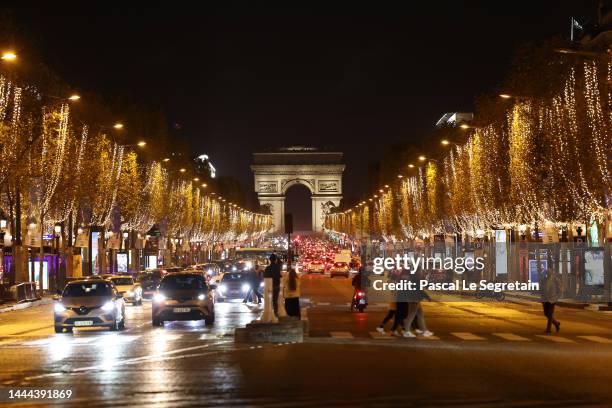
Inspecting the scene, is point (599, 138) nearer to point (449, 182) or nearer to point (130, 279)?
point (130, 279)

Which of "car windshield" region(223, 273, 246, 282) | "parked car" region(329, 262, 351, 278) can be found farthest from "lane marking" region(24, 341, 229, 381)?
"parked car" region(329, 262, 351, 278)

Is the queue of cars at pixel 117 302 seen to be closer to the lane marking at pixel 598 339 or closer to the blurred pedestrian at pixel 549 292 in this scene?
the blurred pedestrian at pixel 549 292

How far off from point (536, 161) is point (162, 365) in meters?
38.2

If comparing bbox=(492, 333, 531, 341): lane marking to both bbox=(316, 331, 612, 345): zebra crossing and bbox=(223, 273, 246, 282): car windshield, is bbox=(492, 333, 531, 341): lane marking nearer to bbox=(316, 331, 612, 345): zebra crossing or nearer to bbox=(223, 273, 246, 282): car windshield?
bbox=(316, 331, 612, 345): zebra crossing

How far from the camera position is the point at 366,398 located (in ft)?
56.5

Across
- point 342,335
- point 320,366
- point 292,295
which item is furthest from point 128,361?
point 292,295

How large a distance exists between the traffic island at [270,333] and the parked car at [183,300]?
24.3 feet

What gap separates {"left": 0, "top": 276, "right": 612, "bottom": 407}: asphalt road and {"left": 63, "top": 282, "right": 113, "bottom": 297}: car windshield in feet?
3.86

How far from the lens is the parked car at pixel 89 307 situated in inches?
1331

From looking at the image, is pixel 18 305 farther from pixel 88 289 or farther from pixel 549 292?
pixel 549 292

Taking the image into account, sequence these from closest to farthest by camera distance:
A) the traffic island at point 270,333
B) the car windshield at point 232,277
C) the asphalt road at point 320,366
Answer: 1. the asphalt road at point 320,366
2. the traffic island at point 270,333
3. the car windshield at point 232,277

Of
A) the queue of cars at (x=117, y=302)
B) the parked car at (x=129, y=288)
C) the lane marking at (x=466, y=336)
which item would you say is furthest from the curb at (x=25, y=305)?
the lane marking at (x=466, y=336)

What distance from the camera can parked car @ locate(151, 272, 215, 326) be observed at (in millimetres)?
36500

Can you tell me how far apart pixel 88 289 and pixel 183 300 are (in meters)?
3.08
